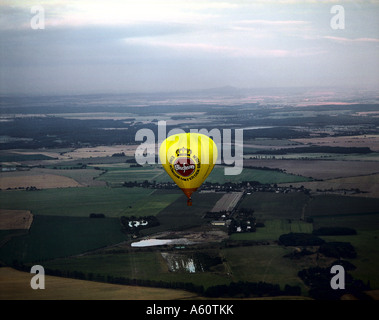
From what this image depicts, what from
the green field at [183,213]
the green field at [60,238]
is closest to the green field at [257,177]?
the green field at [183,213]

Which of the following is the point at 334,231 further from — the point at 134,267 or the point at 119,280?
the point at 119,280

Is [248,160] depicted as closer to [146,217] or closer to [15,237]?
[146,217]
